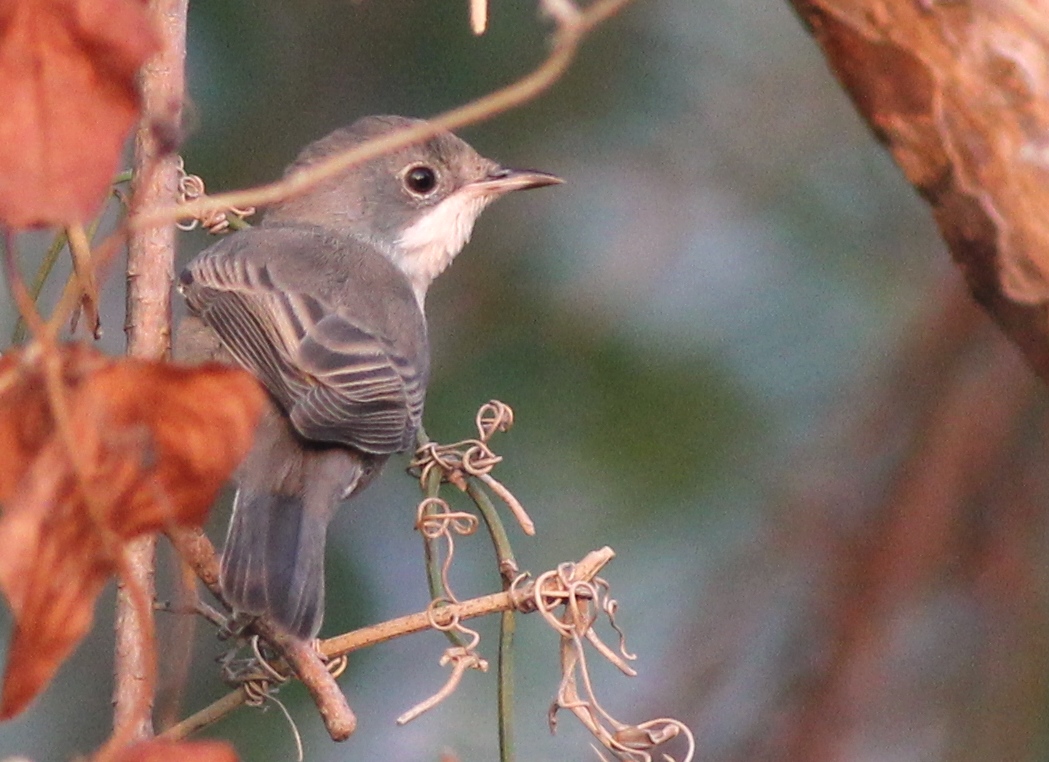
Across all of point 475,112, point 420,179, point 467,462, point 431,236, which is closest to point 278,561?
point 467,462

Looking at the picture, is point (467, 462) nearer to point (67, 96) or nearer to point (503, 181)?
point (67, 96)

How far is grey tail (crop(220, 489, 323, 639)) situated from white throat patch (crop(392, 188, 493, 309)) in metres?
1.62

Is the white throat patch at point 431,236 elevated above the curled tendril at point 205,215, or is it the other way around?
the curled tendril at point 205,215

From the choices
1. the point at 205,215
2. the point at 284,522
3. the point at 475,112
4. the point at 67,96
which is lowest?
the point at 284,522

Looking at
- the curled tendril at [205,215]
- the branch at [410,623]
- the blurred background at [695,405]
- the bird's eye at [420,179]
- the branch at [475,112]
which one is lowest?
the blurred background at [695,405]

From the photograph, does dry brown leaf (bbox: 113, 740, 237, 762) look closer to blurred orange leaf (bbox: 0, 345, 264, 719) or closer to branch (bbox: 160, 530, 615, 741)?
blurred orange leaf (bbox: 0, 345, 264, 719)

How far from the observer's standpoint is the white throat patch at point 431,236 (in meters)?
5.22

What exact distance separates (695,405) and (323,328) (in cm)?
235

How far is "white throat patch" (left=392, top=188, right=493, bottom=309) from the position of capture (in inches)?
206

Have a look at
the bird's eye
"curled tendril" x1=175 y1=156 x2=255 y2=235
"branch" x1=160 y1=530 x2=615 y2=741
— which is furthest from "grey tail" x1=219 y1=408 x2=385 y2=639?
the bird's eye

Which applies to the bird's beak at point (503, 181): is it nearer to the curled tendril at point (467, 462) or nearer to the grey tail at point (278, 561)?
the grey tail at point (278, 561)

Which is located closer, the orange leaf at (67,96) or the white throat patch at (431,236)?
the orange leaf at (67,96)

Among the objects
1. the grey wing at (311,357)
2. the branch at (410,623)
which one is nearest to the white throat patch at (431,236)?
the grey wing at (311,357)

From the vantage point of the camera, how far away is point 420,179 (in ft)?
17.3
